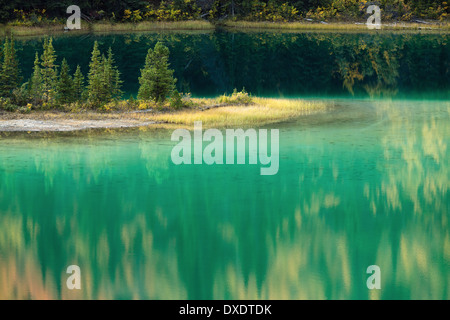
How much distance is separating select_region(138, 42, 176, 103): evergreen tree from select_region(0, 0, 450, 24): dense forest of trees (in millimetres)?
39751

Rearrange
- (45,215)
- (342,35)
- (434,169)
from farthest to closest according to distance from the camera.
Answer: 1. (342,35)
2. (434,169)
3. (45,215)

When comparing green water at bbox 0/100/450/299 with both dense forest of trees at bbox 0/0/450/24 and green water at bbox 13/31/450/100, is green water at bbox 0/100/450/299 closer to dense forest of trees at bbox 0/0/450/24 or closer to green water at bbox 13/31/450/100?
green water at bbox 13/31/450/100

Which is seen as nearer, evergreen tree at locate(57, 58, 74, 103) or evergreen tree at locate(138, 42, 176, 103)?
evergreen tree at locate(57, 58, 74, 103)

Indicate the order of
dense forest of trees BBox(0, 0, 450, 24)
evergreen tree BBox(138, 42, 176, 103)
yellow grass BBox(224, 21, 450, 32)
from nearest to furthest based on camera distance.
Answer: evergreen tree BBox(138, 42, 176, 103) < dense forest of trees BBox(0, 0, 450, 24) < yellow grass BBox(224, 21, 450, 32)

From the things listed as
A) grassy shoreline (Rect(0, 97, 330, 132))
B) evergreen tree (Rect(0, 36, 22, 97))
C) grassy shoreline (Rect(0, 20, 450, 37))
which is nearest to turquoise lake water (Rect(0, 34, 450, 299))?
grassy shoreline (Rect(0, 97, 330, 132))

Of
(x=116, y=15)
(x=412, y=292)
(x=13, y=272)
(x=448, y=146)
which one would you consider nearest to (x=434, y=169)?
(x=448, y=146)

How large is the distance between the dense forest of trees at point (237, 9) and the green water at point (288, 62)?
7.52 m

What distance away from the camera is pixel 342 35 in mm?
58781

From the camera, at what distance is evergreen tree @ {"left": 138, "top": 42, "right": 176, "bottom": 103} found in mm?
23922

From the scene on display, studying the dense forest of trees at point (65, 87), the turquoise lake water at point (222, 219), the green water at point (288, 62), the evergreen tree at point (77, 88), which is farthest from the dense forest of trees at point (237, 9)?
the turquoise lake water at point (222, 219)

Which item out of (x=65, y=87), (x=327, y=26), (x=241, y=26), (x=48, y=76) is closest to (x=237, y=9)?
(x=241, y=26)

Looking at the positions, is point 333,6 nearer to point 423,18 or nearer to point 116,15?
point 423,18
